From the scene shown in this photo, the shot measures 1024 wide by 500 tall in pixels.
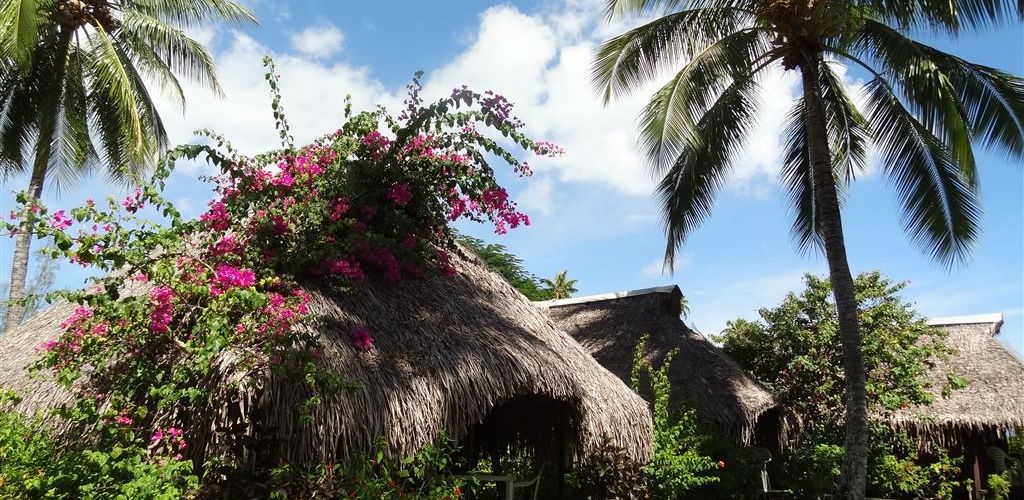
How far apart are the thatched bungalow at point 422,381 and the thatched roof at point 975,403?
6.49 meters

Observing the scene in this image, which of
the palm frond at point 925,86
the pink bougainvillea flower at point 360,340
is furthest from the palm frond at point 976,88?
the pink bougainvillea flower at point 360,340

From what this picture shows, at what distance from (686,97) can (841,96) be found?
293cm

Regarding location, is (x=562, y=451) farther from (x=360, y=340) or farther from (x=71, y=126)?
(x=71, y=126)

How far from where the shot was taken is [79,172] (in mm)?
12766

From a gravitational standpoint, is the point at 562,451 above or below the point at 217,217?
below

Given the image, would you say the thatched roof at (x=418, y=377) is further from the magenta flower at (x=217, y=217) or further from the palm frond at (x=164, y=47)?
the palm frond at (x=164, y=47)

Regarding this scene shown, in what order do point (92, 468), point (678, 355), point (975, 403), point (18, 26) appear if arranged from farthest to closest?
point (975, 403) → point (678, 355) → point (18, 26) → point (92, 468)

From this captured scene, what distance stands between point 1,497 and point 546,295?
24.6 m

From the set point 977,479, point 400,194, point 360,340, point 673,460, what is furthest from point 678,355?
point 360,340

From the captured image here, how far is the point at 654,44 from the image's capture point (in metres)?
9.10

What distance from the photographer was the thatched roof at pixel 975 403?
11.5 meters

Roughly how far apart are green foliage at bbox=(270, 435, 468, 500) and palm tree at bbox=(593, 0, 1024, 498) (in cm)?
516

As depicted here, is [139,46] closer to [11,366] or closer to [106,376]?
[11,366]

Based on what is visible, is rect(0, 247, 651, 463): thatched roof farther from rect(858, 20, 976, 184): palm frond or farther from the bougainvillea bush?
rect(858, 20, 976, 184): palm frond
